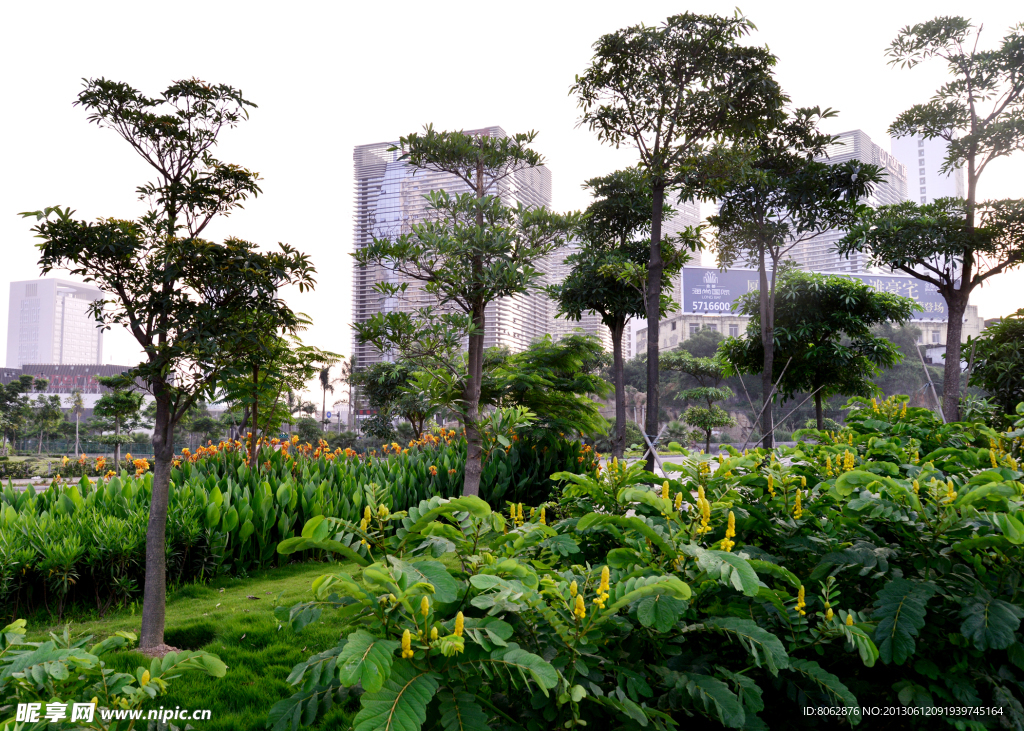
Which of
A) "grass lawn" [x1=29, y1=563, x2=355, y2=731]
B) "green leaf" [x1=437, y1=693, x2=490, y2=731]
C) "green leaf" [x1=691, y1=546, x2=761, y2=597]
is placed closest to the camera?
"green leaf" [x1=437, y1=693, x2=490, y2=731]

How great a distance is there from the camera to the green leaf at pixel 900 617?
1.23 meters

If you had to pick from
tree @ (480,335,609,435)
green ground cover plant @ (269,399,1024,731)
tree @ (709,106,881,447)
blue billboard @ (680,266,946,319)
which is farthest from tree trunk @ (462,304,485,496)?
blue billboard @ (680,266,946,319)

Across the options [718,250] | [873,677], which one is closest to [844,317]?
[718,250]

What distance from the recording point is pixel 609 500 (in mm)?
1758

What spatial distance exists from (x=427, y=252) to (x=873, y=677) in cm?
417

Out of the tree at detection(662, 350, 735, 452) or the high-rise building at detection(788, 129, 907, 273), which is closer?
the high-rise building at detection(788, 129, 907, 273)

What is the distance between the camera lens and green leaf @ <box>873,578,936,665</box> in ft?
4.03

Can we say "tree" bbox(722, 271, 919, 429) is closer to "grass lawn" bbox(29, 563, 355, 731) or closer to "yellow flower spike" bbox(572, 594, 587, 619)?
"grass lawn" bbox(29, 563, 355, 731)

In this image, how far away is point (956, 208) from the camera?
8.33 meters

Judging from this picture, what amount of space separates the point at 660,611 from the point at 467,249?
3.91m

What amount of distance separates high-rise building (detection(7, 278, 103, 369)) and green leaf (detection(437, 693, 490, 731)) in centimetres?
11420

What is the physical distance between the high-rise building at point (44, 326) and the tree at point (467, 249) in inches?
4350

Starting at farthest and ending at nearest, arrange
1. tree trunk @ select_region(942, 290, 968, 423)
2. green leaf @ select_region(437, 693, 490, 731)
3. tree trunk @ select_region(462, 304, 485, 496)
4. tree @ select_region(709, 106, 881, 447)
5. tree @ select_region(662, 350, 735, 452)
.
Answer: tree @ select_region(662, 350, 735, 452), tree @ select_region(709, 106, 881, 447), tree trunk @ select_region(942, 290, 968, 423), tree trunk @ select_region(462, 304, 485, 496), green leaf @ select_region(437, 693, 490, 731)

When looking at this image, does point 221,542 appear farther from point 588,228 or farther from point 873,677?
point 588,228
